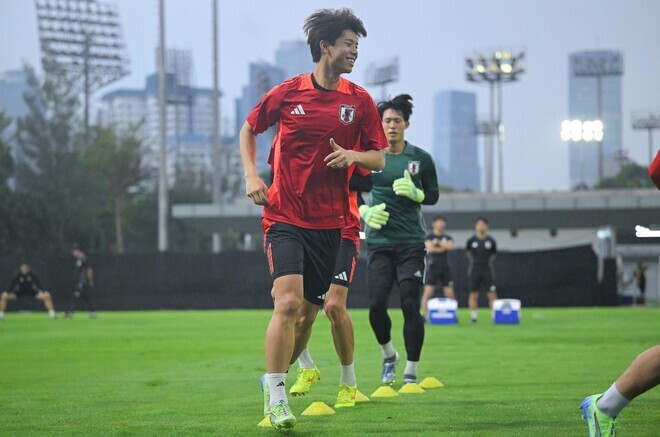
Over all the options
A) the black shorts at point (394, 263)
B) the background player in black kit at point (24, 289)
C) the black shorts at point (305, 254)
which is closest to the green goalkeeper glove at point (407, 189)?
the black shorts at point (394, 263)

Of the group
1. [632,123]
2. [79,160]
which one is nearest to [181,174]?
[79,160]

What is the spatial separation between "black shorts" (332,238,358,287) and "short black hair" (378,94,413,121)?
4.61 feet

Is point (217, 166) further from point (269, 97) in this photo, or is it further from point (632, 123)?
point (632, 123)

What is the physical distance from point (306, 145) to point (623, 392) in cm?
253

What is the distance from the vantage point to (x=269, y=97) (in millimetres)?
6980

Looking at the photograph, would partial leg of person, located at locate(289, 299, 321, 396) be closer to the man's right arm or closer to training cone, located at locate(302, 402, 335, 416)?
training cone, located at locate(302, 402, 335, 416)

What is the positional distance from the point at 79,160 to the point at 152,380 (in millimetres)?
69861

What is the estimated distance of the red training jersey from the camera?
22.6 ft

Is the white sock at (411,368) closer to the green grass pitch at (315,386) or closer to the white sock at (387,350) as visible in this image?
the green grass pitch at (315,386)

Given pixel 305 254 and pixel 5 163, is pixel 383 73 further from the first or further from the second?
pixel 305 254

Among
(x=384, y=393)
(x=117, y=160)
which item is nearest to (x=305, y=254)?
(x=384, y=393)

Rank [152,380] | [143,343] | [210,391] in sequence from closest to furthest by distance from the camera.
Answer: [210,391] < [152,380] < [143,343]

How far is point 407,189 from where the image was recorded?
945 centimetres

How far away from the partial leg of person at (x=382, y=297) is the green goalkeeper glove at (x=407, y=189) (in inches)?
19.3
